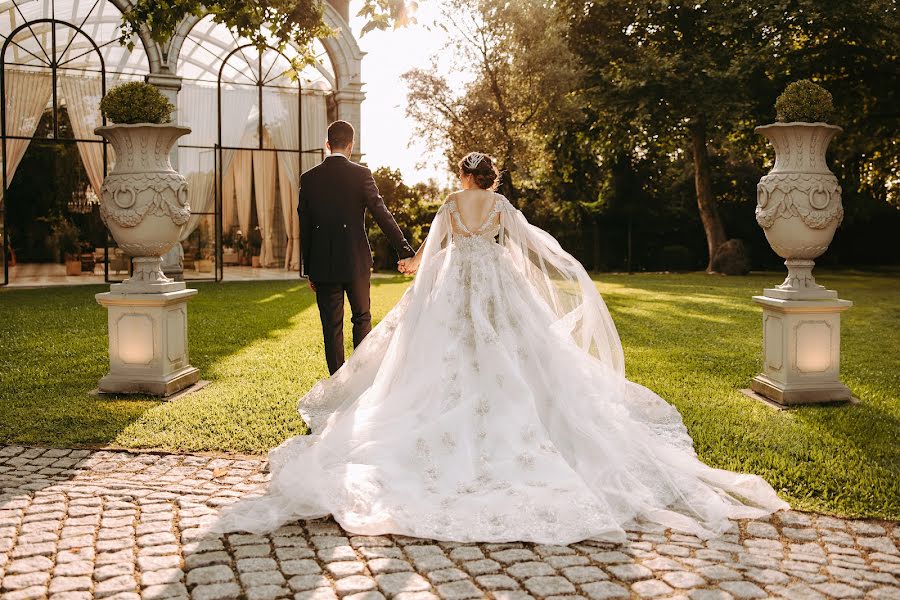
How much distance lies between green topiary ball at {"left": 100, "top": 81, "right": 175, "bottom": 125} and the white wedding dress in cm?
260

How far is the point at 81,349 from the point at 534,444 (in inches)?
231

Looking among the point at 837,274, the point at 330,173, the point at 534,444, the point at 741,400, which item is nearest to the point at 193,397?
the point at 330,173

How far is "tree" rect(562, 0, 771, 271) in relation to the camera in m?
18.6

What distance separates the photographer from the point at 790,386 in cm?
579

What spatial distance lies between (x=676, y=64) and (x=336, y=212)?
1580cm

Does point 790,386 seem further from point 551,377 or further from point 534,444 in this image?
point 534,444

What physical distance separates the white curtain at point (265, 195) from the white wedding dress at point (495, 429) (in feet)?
42.8

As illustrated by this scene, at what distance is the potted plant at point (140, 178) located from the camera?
5855 millimetres

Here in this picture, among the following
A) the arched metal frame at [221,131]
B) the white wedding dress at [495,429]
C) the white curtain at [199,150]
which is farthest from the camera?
the arched metal frame at [221,131]

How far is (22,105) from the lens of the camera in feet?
49.7

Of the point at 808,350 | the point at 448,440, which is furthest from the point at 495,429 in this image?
the point at 808,350

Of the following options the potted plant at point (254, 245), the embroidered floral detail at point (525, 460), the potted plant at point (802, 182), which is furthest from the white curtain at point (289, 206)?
the embroidered floral detail at point (525, 460)

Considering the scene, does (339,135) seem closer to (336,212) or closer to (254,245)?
(336,212)

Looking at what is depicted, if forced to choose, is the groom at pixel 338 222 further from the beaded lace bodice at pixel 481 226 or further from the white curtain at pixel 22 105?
the white curtain at pixel 22 105
